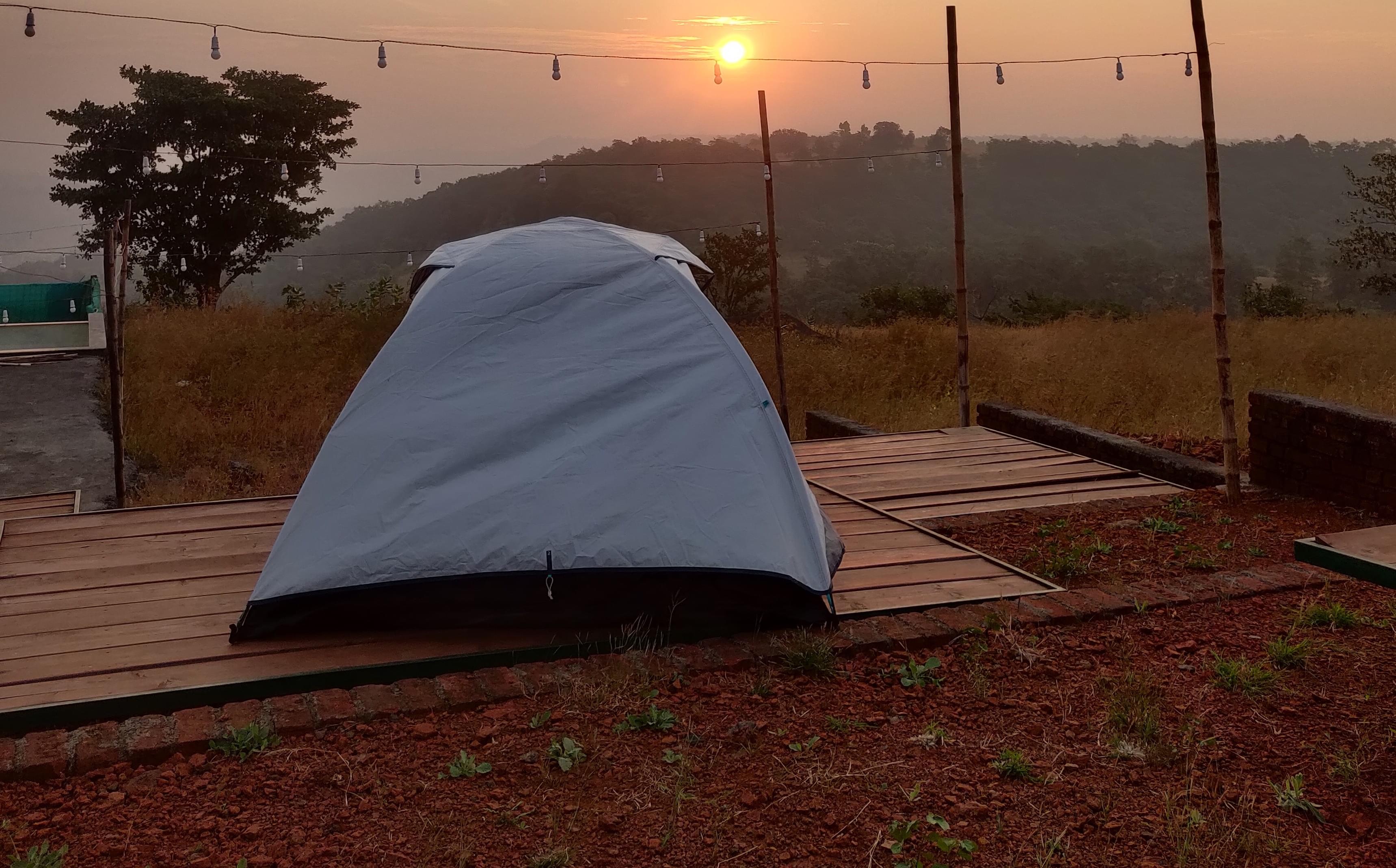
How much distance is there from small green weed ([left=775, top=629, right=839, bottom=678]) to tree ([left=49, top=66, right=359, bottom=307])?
26825 millimetres

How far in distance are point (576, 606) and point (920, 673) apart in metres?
1.16

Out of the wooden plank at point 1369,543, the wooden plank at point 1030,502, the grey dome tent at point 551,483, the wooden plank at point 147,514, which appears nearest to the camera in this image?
the wooden plank at point 1369,543

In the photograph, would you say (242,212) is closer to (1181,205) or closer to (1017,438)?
(1017,438)

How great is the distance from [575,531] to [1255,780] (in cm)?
205

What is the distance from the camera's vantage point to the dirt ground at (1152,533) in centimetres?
434

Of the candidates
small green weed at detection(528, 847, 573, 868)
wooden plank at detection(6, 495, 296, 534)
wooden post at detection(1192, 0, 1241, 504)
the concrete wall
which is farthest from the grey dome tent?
the concrete wall

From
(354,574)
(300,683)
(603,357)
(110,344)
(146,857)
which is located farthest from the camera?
(110,344)

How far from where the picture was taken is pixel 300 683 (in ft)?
10.4

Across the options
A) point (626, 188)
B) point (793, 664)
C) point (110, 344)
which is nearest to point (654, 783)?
point (793, 664)

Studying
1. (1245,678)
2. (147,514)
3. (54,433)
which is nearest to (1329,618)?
(1245,678)

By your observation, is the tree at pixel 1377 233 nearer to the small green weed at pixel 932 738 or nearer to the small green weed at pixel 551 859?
the small green weed at pixel 932 738

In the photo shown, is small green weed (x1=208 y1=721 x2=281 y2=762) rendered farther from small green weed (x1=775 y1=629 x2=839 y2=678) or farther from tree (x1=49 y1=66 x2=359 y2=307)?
tree (x1=49 y1=66 x2=359 y2=307)

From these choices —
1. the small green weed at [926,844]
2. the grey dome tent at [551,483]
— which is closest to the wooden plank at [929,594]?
the grey dome tent at [551,483]

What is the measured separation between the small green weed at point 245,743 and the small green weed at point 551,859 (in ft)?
3.06
